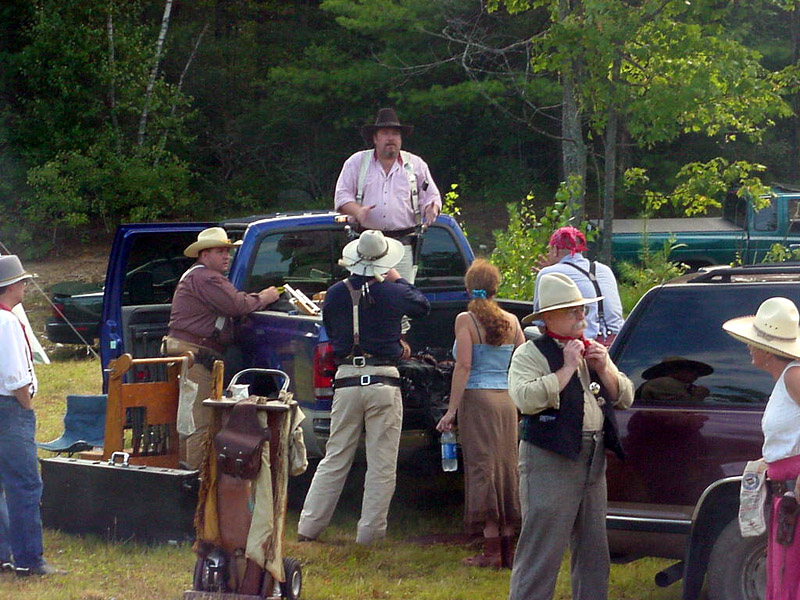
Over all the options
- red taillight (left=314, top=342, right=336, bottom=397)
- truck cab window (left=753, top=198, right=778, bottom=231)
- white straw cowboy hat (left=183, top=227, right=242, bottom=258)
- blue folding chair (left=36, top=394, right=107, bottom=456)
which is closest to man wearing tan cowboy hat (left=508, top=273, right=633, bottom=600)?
red taillight (left=314, top=342, right=336, bottom=397)

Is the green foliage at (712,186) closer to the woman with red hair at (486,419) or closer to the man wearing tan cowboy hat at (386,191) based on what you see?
the man wearing tan cowboy hat at (386,191)

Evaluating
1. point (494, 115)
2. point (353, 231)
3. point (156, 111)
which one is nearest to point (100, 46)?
point (156, 111)

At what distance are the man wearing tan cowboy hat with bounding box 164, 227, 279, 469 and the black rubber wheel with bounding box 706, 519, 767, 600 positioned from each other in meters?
3.50

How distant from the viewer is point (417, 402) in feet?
22.6

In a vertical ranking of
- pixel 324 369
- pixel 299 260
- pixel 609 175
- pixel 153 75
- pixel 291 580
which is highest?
pixel 153 75

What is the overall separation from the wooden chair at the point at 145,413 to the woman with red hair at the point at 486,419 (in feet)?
6.18

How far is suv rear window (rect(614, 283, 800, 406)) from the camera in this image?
16.2 feet

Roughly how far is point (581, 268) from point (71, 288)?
10.7 metres

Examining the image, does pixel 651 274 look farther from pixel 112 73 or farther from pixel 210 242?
pixel 112 73

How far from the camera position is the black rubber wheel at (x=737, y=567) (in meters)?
4.72

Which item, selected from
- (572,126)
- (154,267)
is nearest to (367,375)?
(154,267)

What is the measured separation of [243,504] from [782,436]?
2.49 m

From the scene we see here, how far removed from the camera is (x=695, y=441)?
194 inches

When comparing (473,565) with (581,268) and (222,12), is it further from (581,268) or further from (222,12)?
(222,12)
